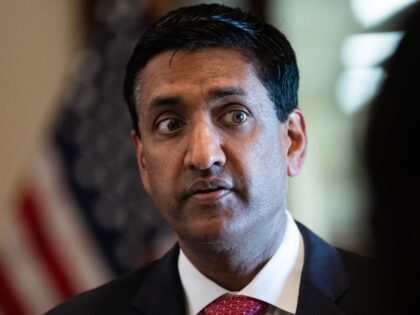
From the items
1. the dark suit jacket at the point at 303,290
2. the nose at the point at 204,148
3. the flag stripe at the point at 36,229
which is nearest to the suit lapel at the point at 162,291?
the dark suit jacket at the point at 303,290

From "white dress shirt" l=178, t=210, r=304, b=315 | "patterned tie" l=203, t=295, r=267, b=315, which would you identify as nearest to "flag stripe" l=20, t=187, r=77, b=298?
"white dress shirt" l=178, t=210, r=304, b=315

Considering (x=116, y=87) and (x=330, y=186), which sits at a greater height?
(x=116, y=87)

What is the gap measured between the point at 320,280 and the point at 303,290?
0.15 ft

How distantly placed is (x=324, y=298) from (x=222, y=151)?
0.36 metres

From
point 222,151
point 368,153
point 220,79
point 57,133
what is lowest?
point 57,133

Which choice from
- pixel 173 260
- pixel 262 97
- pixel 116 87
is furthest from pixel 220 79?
pixel 116 87

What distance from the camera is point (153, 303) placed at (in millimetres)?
1717

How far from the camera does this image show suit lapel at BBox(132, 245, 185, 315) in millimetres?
1692

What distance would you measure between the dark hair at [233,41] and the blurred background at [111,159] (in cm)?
147

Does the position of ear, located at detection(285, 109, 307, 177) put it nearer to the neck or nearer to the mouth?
the neck

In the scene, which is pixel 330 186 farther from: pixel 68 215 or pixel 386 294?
pixel 386 294

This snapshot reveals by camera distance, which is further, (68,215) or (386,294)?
(68,215)

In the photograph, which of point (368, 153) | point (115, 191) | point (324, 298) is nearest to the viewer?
point (368, 153)

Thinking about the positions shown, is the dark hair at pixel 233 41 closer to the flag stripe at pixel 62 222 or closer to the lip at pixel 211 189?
the lip at pixel 211 189
